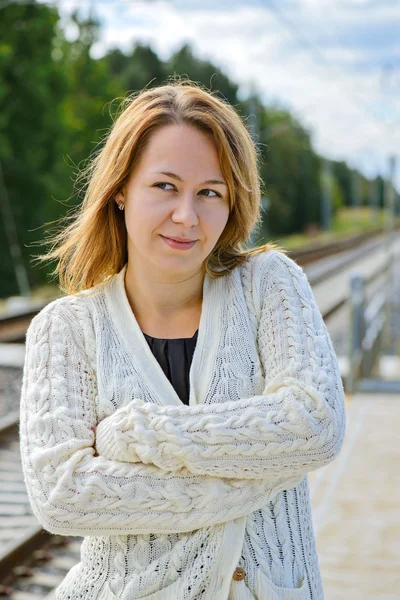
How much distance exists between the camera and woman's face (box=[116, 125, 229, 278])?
1672mm

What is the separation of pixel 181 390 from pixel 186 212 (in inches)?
14.7

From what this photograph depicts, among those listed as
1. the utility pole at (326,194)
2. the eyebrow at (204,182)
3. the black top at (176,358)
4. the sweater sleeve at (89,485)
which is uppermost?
the eyebrow at (204,182)

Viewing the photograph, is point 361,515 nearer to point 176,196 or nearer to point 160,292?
point 160,292

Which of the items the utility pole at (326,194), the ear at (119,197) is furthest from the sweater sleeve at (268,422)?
the utility pole at (326,194)

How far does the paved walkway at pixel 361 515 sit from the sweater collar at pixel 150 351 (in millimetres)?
2125

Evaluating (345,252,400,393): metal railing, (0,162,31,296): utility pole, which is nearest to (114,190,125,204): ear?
(345,252,400,393): metal railing

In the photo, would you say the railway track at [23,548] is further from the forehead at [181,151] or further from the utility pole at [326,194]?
the utility pole at [326,194]

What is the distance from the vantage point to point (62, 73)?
25938 millimetres

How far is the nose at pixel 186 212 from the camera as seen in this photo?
5.44 feet

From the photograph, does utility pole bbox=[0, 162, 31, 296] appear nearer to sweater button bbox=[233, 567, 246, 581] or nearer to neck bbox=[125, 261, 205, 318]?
neck bbox=[125, 261, 205, 318]

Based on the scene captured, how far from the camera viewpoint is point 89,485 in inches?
62.9

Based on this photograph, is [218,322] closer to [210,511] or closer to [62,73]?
[210,511]

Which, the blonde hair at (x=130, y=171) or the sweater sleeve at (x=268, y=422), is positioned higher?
the blonde hair at (x=130, y=171)

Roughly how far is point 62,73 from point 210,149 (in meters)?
25.5
